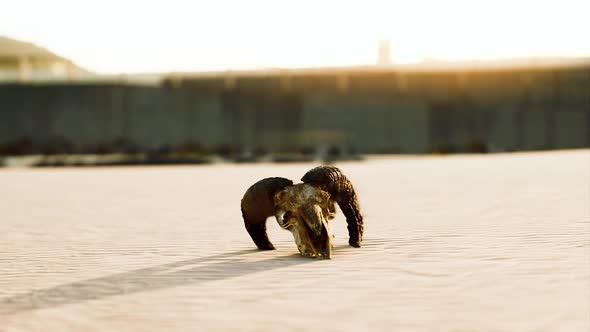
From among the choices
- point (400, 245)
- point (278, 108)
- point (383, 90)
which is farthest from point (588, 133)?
point (400, 245)

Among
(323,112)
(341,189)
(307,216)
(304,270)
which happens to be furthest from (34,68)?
(304,270)

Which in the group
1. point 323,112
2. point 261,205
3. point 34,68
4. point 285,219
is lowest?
point 285,219

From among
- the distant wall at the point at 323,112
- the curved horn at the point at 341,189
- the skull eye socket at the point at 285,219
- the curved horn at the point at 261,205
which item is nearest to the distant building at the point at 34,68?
the distant wall at the point at 323,112

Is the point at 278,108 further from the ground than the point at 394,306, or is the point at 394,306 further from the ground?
the point at 278,108

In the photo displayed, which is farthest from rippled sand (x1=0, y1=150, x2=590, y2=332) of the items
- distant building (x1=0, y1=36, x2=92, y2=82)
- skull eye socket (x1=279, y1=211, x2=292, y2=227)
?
distant building (x1=0, y1=36, x2=92, y2=82)

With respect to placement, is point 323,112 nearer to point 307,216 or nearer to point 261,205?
point 261,205

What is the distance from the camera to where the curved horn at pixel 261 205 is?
5.86 metres

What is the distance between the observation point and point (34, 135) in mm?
27312

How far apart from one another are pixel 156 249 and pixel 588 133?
2021 centimetres

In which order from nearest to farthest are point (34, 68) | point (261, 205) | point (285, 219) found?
1. point (285, 219)
2. point (261, 205)
3. point (34, 68)

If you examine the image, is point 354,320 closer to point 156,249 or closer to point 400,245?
point 400,245

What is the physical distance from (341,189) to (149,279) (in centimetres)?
182

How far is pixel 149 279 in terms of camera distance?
503cm

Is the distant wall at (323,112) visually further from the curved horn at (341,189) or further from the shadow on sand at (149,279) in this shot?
the shadow on sand at (149,279)
